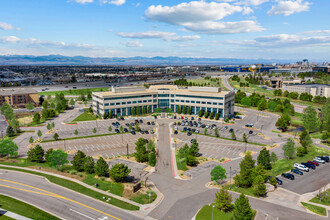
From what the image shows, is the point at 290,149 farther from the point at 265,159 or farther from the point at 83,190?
the point at 83,190

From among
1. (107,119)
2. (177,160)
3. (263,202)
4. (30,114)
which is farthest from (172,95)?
(263,202)

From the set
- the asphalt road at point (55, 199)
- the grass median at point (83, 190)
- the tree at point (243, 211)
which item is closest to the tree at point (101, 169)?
the grass median at point (83, 190)

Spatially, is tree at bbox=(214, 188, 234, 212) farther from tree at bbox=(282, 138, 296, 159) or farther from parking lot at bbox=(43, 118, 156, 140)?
parking lot at bbox=(43, 118, 156, 140)

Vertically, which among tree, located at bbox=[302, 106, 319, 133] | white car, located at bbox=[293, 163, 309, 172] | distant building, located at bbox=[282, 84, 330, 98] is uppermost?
distant building, located at bbox=[282, 84, 330, 98]

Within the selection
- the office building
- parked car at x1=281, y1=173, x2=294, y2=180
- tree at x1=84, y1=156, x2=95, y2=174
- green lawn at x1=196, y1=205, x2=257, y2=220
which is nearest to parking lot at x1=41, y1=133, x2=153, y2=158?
tree at x1=84, y1=156, x2=95, y2=174

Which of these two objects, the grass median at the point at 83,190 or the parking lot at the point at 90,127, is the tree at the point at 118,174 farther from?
the parking lot at the point at 90,127

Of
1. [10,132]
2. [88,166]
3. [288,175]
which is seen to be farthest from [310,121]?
[10,132]
